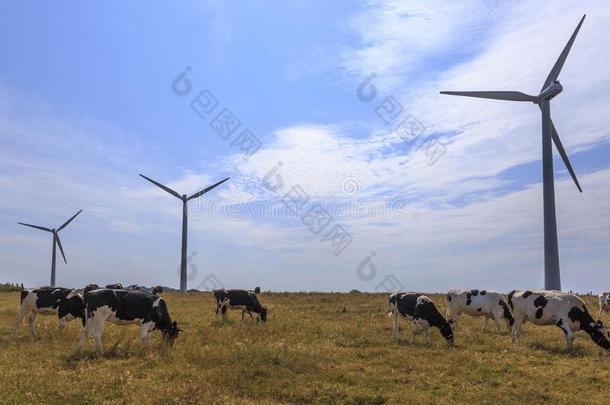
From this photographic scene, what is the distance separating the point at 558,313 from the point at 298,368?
445 inches

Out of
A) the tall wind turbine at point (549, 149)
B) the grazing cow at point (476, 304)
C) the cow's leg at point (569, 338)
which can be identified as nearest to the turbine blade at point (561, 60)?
Answer: the tall wind turbine at point (549, 149)

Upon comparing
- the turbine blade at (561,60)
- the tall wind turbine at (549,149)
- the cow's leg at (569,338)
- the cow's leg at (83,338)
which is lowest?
the cow's leg at (569,338)

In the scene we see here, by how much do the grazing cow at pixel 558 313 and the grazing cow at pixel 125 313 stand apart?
43.8ft

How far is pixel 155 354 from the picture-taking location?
1608 cm

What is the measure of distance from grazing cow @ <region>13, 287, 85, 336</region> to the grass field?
0.80 meters

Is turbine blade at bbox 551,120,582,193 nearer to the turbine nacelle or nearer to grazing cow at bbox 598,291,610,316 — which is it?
the turbine nacelle

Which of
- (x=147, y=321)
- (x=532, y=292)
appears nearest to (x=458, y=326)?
(x=532, y=292)

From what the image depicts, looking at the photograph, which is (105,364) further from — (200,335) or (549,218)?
(549,218)

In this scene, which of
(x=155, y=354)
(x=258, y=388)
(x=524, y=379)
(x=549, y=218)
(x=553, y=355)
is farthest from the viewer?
(x=549, y=218)

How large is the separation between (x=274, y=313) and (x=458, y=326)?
32.8 feet

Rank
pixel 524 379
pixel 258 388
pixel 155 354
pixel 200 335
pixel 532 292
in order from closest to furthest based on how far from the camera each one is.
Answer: pixel 258 388, pixel 524 379, pixel 155 354, pixel 200 335, pixel 532 292

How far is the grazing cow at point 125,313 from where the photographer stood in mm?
16625

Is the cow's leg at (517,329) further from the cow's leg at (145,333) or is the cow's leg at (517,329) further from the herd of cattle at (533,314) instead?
the cow's leg at (145,333)

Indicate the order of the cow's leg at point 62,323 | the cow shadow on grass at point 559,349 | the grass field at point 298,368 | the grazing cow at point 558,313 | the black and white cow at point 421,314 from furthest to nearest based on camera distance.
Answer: the cow's leg at point 62,323 < the black and white cow at point 421,314 < the grazing cow at point 558,313 < the cow shadow on grass at point 559,349 < the grass field at point 298,368
